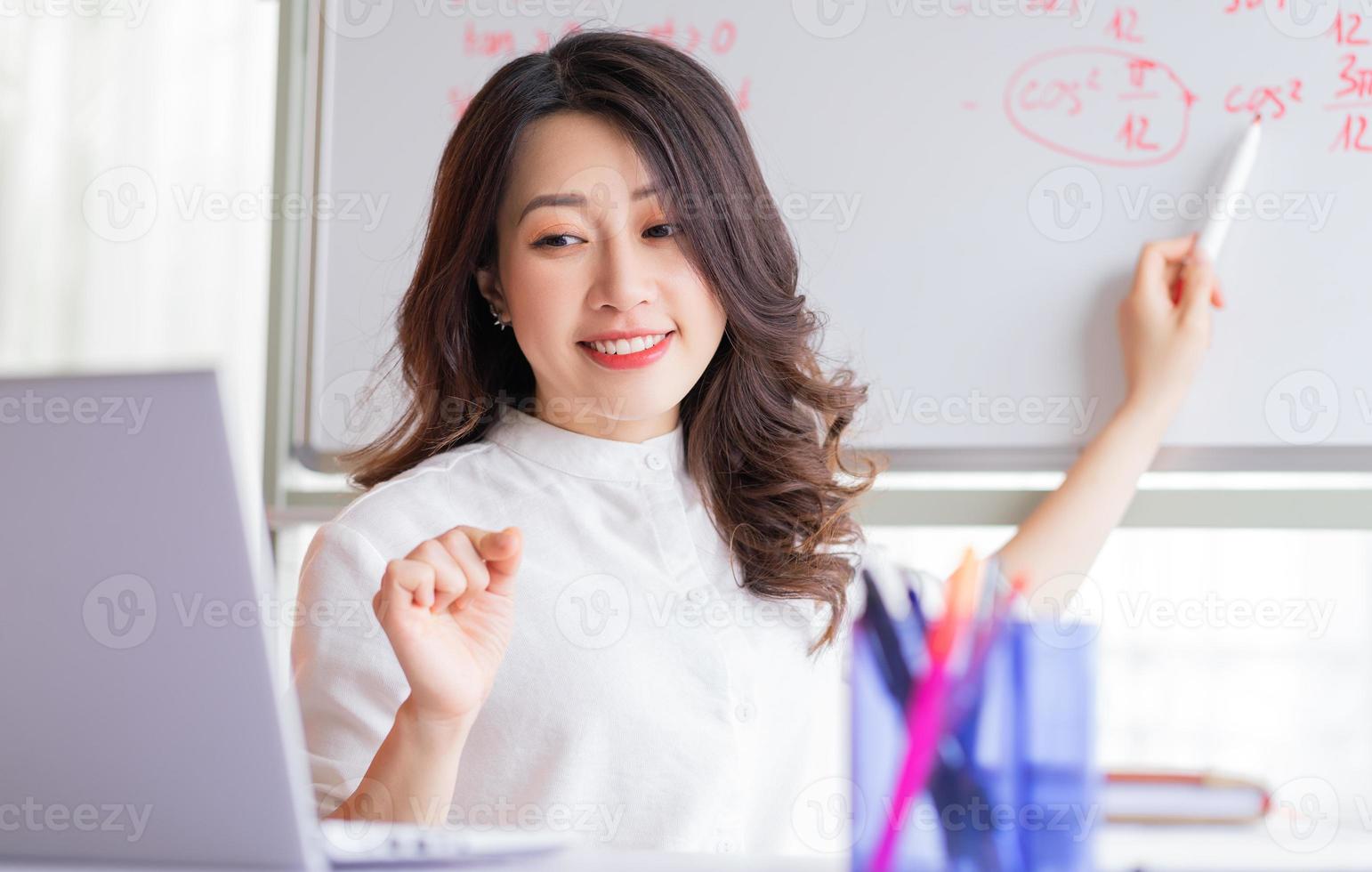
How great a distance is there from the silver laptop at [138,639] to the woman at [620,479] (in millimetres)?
508

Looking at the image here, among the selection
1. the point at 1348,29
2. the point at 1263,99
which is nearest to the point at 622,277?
the point at 1263,99

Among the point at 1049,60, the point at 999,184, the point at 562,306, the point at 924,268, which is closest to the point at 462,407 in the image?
the point at 562,306

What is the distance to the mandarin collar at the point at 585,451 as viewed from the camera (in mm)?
1293

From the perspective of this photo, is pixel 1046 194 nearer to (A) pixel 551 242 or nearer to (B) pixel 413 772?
(A) pixel 551 242

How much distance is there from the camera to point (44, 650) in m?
0.54

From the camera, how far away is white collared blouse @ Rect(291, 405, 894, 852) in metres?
1.12

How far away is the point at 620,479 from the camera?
1297mm

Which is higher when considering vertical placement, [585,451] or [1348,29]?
[1348,29]

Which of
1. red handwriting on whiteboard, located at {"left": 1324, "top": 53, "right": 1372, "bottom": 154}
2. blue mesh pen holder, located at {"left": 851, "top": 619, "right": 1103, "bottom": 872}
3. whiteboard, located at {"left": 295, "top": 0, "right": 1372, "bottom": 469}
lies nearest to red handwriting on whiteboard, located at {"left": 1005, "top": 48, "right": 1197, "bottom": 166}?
whiteboard, located at {"left": 295, "top": 0, "right": 1372, "bottom": 469}

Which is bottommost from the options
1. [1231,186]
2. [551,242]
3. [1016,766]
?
[1016,766]

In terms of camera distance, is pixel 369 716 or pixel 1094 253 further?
pixel 1094 253

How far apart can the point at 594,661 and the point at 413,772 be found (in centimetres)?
29

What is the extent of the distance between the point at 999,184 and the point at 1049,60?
6.7 inches

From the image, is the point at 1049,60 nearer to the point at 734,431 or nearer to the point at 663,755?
the point at 734,431
